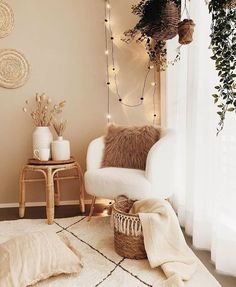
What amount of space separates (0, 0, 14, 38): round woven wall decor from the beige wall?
0.15 feet

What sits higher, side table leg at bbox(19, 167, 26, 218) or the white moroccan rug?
side table leg at bbox(19, 167, 26, 218)

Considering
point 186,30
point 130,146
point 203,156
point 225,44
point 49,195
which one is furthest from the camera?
point 130,146

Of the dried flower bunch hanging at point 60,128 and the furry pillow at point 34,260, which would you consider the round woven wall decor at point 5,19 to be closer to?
the dried flower bunch hanging at point 60,128

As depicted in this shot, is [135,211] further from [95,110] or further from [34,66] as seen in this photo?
[34,66]

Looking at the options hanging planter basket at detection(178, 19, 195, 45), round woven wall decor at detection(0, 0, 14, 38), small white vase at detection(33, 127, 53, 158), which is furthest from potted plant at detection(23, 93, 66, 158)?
hanging planter basket at detection(178, 19, 195, 45)

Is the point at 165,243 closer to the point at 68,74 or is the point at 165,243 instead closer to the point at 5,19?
the point at 68,74

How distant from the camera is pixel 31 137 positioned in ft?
10.3

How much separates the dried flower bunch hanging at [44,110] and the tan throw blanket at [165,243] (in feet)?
5.07

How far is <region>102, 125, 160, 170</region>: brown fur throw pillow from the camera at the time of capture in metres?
2.62

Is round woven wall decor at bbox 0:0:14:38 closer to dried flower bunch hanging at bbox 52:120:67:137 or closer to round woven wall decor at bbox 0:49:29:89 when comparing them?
round woven wall decor at bbox 0:49:29:89

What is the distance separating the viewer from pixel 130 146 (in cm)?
267

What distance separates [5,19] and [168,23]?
1.73m

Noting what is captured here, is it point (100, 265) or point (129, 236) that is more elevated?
point (129, 236)

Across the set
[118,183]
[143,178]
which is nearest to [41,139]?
[118,183]
